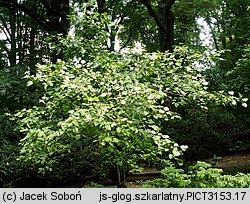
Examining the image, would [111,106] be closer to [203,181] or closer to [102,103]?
[102,103]

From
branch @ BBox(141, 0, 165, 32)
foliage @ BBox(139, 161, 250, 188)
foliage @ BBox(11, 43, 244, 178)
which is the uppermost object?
branch @ BBox(141, 0, 165, 32)

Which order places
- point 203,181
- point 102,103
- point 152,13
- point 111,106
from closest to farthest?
1. point 111,106
2. point 102,103
3. point 203,181
4. point 152,13

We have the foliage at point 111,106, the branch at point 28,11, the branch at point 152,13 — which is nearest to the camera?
the foliage at point 111,106

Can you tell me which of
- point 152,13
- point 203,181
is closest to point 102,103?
point 203,181

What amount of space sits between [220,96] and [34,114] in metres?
2.07

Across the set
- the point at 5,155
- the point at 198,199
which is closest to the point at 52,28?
the point at 5,155

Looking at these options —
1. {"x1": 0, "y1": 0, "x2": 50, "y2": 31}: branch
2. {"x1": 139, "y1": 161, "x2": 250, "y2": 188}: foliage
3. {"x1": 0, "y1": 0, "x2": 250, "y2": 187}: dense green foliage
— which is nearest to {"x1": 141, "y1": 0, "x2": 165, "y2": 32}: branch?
{"x1": 0, "y1": 0, "x2": 250, "y2": 187}: dense green foliage

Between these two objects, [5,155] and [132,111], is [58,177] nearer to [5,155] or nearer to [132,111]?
[5,155]

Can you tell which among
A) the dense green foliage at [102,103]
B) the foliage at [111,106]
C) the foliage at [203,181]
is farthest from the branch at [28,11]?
the foliage at [203,181]

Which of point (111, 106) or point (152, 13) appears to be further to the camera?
point (152, 13)

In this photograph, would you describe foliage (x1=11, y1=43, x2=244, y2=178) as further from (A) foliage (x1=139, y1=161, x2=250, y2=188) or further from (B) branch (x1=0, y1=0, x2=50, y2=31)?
(B) branch (x1=0, y1=0, x2=50, y2=31)

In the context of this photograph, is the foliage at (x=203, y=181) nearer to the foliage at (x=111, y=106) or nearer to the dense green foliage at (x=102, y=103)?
the dense green foliage at (x=102, y=103)

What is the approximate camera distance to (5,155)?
646cm

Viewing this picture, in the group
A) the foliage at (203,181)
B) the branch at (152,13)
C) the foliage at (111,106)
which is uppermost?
the branch at (152,13)
